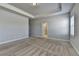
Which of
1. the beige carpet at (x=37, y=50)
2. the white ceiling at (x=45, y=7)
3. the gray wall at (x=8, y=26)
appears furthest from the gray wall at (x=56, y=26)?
the gray wall at (x=8, y=26)

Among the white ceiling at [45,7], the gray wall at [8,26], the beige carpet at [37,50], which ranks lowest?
the beige carpet at [37,50]

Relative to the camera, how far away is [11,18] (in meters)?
6.21

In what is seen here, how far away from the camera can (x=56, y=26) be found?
785 centimetres

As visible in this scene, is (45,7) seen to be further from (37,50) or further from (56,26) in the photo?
(37,50)

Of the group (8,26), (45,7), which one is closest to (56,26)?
(45,7)

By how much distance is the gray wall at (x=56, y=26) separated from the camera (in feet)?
22.9

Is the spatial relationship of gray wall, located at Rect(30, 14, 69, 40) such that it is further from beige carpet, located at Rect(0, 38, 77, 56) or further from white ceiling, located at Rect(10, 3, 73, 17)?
beige carpet, located at Rect(0, 38, 77, 56)

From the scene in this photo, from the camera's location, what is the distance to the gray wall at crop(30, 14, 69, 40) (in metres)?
6.96

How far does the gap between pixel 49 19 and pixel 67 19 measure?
2127mm

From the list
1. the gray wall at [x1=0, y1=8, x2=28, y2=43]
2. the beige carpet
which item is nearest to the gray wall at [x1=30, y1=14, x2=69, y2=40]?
the beige carpet

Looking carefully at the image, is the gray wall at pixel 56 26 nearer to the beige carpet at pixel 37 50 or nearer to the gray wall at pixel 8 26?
the beige carpet at pixel 37 50

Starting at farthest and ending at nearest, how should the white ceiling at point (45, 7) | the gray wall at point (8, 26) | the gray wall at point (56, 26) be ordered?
the gray wall at point (56, 26) < the gray wall at point (8, 26) < the white ceiling at point (45, 7)

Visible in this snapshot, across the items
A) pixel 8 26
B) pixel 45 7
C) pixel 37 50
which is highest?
pixel 45 7

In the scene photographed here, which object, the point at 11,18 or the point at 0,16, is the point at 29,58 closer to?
the point at 0,16
